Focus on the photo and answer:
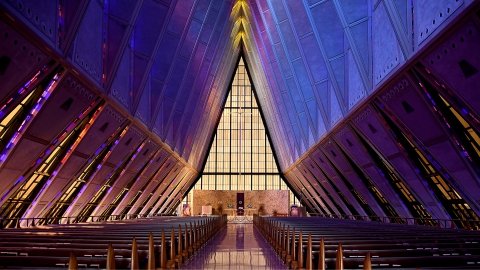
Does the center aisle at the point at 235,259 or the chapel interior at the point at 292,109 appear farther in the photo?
the center aisle at the point at 235,259

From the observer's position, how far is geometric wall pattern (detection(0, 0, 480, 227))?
11.1 m

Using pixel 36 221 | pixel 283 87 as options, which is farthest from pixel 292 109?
pixel 36 221

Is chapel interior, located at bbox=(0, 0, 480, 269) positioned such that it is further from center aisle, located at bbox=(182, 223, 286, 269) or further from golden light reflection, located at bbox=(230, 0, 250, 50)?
golden light reflection, located at bbox=(230, 0, 250, 50)

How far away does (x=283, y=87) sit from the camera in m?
30.2

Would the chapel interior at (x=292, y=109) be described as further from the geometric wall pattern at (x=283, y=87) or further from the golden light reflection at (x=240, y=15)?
the golden light reflection at (x=240, y=15)

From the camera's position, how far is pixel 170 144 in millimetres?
29531

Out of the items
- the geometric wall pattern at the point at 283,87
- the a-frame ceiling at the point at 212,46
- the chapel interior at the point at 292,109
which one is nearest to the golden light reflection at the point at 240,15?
the a-frame ceiling at the point at 212,46

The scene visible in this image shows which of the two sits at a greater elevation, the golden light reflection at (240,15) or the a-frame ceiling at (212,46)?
the golden light reflection at (240,15)

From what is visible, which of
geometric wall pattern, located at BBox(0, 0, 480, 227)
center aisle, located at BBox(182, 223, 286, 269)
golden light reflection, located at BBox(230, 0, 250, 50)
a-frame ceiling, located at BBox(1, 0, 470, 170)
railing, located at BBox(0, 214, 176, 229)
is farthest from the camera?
golden light reflection, located at BBox(230, 0, 250, 50)

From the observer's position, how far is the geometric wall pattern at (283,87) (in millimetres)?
11141

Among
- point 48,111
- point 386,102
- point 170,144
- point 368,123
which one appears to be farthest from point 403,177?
point 170,144

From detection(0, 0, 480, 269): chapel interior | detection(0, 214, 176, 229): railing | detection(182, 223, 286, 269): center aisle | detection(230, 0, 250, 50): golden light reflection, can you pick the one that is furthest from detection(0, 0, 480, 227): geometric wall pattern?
detection(182, 223, 286, 269): center aisle

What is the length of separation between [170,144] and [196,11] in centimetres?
939

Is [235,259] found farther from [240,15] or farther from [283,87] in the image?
[240,15]
